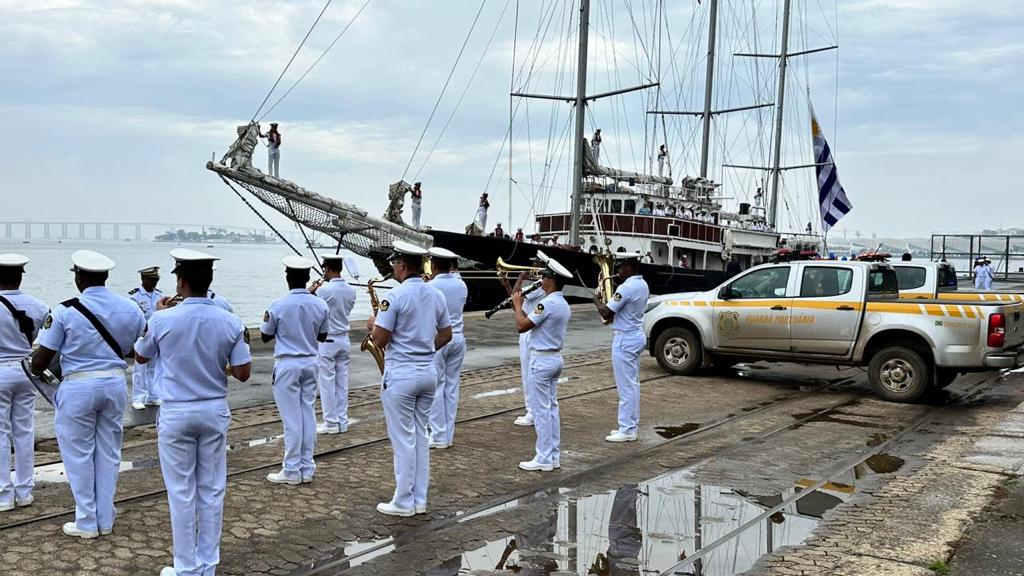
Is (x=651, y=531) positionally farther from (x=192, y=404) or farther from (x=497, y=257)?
(x=497, y=257)

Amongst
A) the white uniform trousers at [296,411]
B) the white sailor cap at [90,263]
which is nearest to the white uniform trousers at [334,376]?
the white uniform trousers at [296,411]

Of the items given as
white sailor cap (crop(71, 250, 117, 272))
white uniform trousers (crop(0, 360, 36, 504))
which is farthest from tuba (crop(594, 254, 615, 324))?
white uniform trousers (crop(0, 360, 36, 504))

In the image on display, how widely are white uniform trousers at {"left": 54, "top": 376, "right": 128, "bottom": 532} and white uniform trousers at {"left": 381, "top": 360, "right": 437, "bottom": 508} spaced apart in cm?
170

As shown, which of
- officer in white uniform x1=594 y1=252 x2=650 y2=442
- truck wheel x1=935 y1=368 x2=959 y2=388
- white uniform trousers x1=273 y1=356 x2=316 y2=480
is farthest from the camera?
truck wheel x1=935 y1=368 x2=959 y2=388

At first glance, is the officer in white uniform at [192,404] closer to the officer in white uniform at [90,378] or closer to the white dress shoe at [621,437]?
the officer in white uniform at [90,378]

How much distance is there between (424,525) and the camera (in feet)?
19.7

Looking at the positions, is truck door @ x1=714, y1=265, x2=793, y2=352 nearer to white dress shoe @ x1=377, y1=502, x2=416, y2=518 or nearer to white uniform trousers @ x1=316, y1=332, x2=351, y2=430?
white uniform trousers @ x1=316, y1=332, x2=351, y2=430

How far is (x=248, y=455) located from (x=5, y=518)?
2178 millimetres

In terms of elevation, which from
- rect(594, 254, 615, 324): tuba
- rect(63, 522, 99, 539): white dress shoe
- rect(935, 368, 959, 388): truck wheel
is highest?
rect(594, 254, 615, 324): tuba

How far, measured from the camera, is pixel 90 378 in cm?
547

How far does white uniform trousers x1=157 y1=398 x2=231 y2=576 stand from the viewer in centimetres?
466

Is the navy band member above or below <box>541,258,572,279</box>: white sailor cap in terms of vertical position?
below

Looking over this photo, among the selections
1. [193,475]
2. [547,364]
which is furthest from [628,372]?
[193,475]

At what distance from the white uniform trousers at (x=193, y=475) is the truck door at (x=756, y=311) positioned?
9328mm
